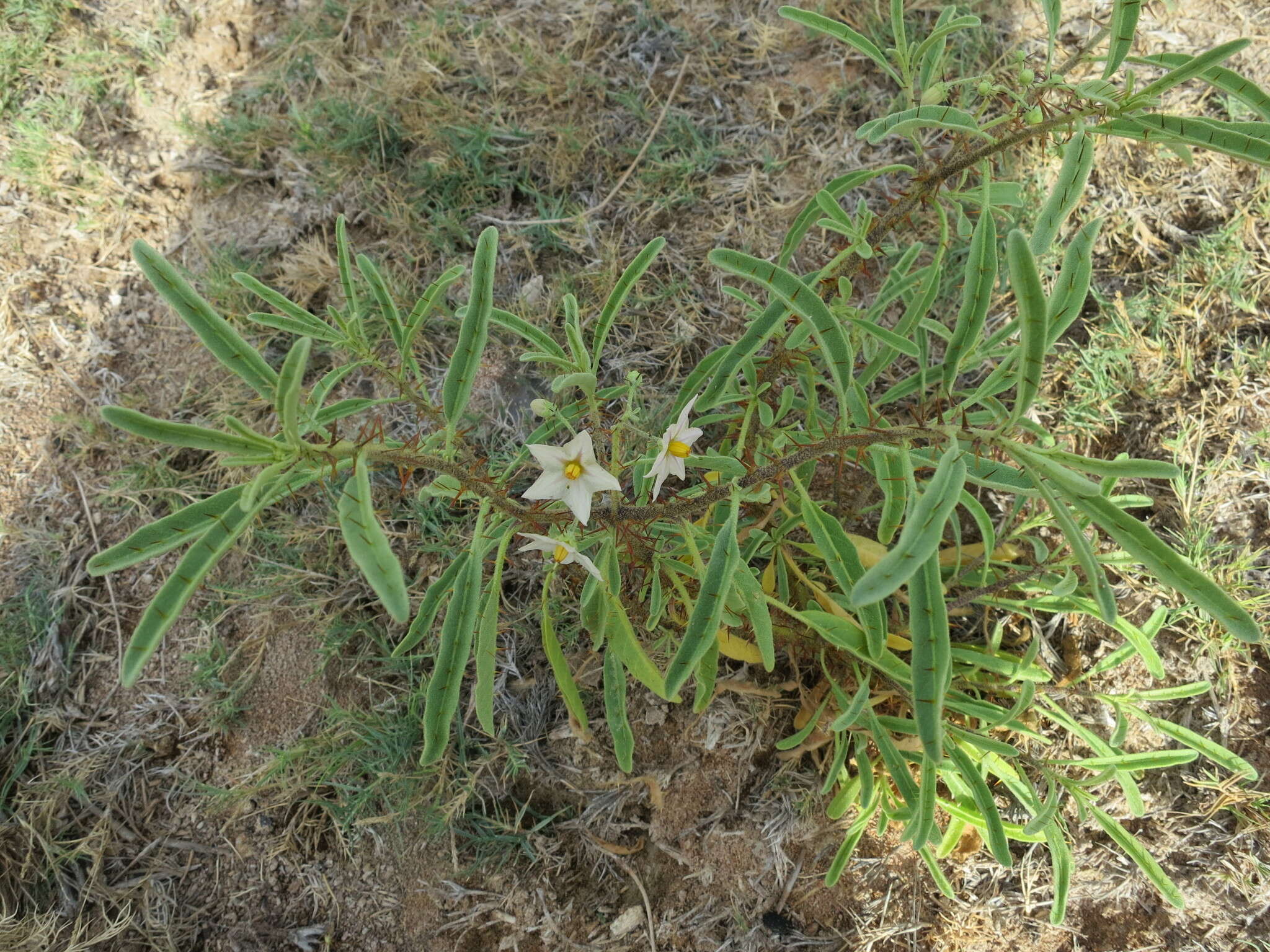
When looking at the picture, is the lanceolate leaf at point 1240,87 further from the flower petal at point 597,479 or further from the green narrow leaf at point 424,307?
the green narrow leaf at point 424,307

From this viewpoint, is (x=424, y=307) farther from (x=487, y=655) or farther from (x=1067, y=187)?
(x=1067, y=187)

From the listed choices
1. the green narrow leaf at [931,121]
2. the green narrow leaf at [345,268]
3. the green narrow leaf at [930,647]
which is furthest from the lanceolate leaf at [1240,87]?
the green narrow leaf at [345,268]

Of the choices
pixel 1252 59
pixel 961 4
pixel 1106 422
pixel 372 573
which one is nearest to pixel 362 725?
pixel 372 573

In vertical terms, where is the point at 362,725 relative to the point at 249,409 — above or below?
below

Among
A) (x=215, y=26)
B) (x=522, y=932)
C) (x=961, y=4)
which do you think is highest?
(x=215, y=26)

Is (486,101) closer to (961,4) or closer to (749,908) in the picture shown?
(961,4)
